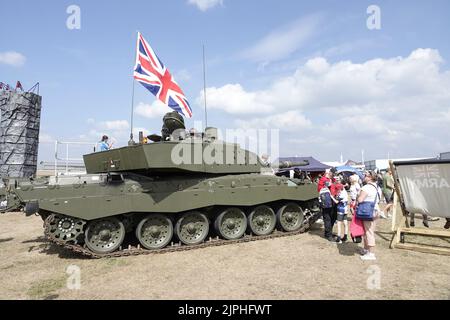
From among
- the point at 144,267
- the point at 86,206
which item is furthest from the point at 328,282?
the point at 86,206

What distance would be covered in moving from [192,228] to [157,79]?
4988mm

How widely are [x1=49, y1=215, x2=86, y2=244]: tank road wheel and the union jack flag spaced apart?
4.79 metres

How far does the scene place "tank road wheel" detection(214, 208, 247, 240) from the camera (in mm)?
10288

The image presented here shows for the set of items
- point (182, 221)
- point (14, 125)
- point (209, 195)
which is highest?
point (14, 125)

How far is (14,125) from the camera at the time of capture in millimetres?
22109

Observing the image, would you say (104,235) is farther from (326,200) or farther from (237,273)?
(326,200)

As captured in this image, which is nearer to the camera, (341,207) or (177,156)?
(177,156)

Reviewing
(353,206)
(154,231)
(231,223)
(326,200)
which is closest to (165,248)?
(154,231)

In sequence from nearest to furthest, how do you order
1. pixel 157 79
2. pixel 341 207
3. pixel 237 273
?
pixel 237 273
pixel 341 207
pixel 157 79

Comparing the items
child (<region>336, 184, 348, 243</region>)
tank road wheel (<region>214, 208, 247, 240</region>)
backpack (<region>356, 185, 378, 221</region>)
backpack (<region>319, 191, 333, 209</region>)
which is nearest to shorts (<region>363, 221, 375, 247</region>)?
backpack (<region>356, 185, 378, 221</region>)

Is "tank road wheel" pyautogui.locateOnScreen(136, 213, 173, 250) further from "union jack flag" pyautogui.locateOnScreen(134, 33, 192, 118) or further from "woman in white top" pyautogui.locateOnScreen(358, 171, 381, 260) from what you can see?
"woman in white top" pyautogui.locateOnScreen(358, 171, 381, 260)

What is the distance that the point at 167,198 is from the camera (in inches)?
368

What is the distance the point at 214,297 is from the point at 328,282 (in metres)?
2.22
